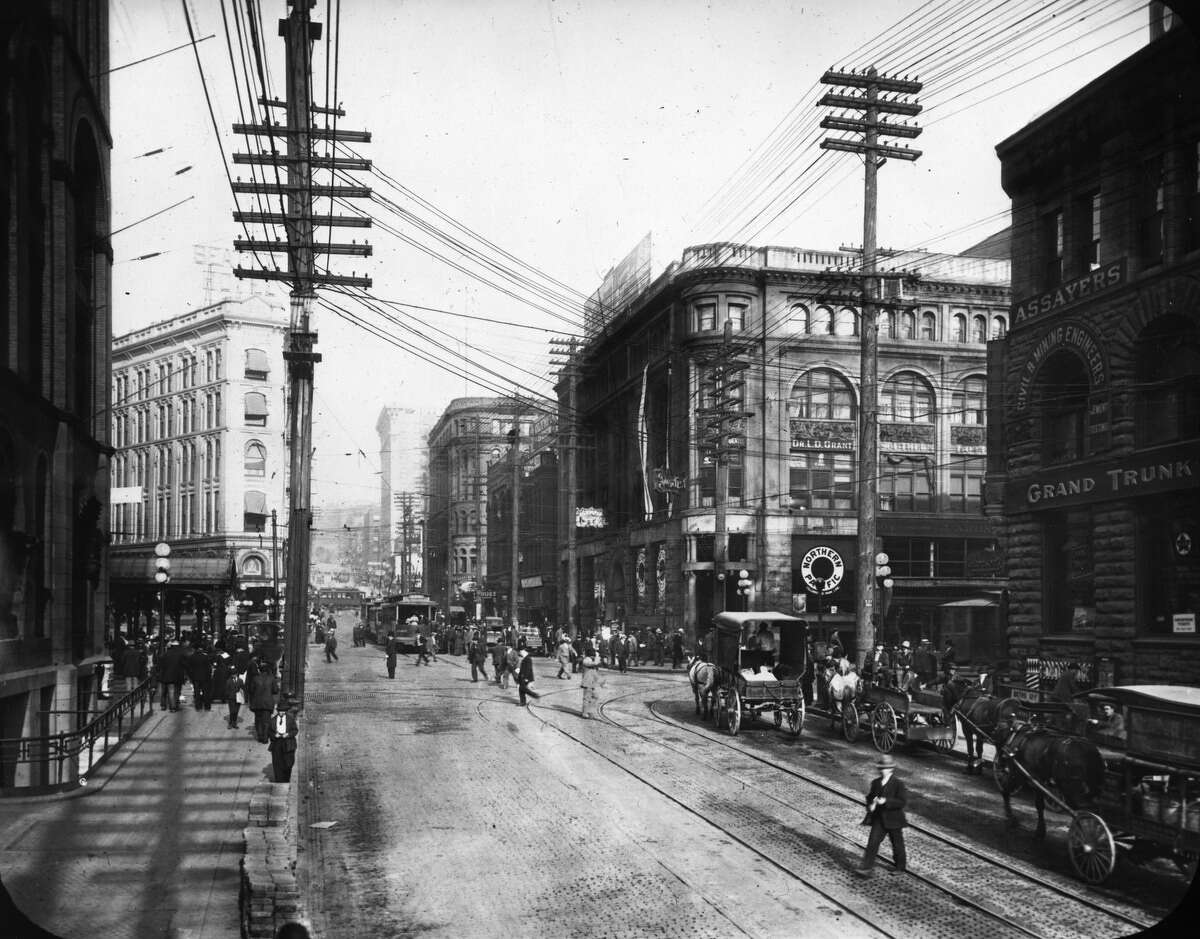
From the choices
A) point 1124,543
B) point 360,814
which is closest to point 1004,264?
point 1124,543

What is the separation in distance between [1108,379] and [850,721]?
34.0ft

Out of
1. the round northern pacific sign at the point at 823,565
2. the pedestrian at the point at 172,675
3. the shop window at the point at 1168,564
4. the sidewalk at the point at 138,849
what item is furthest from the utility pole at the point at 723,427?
the sidewalk at the point at 138,849

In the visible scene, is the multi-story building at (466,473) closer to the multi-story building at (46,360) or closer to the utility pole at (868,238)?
the utility pole at (868,238)

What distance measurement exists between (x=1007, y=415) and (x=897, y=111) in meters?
8.79

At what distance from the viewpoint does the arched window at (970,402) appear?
Result: 51594mm

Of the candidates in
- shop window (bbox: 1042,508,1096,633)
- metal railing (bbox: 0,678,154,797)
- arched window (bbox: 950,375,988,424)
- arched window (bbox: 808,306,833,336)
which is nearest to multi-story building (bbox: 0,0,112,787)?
metal railing (bbox: 0,678,154,797)

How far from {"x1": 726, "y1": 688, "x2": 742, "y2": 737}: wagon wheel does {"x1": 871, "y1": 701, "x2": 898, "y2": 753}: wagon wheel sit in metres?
3.02

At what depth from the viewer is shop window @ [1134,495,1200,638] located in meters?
21.9

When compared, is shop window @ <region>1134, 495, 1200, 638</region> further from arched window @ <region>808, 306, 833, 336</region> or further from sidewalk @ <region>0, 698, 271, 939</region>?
arched window @ <region>808, 306, 833, 336</region>

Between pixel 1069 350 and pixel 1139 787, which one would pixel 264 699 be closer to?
pixel 1139 787

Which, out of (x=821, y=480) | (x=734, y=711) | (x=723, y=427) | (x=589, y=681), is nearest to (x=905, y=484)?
(x=821, y=480)

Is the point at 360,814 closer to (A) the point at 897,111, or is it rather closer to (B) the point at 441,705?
(B) the point at 441,705

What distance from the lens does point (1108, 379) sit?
78.8 feet

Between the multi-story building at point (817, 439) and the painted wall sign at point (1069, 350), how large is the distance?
21.5 metres
